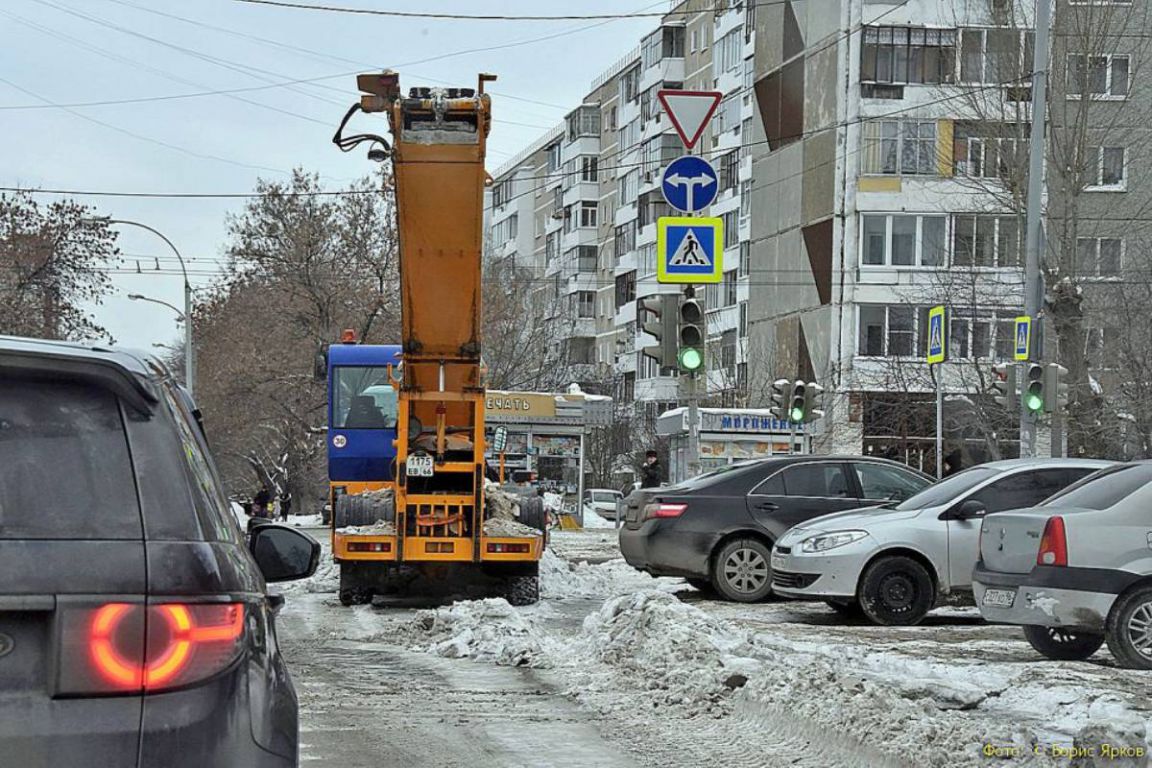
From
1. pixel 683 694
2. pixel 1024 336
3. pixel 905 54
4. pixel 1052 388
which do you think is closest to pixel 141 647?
pixel 683 694

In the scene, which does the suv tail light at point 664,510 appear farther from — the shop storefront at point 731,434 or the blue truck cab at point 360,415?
the shop storefront at point 731,434

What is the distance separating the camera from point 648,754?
7820 millimetres

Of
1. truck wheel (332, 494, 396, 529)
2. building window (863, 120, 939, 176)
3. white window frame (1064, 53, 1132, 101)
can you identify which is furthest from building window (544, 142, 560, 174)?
truck wheel (332, 494, 396, 529)

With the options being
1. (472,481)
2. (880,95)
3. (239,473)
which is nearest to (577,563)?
(472,481)

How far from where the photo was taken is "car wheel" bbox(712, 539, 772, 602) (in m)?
16.9

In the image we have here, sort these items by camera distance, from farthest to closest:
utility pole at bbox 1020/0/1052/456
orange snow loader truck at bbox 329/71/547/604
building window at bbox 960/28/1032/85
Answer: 1. building window at bbox 960/28/1032/85
2. utility pole at bbox 1020/0/1052/456
3. orange snow loader truck at bbox 329/71/547/604

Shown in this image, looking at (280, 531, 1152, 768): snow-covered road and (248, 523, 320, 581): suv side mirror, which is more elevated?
(248, 523, 320, 581): suv side mirror

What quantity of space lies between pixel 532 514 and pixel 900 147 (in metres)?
37.7

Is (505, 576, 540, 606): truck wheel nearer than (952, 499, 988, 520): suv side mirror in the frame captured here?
No

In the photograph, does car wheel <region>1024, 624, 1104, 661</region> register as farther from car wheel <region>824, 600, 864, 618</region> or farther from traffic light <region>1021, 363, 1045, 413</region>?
traffic light <region>1021, 363, 1045, 413</region>

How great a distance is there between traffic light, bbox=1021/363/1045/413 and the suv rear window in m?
22.7

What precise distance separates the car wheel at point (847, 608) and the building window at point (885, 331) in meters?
36.7

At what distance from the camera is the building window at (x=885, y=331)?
171 ft

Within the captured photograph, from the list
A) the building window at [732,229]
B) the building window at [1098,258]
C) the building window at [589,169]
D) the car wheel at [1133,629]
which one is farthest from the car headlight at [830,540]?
the building window at [589,169]
